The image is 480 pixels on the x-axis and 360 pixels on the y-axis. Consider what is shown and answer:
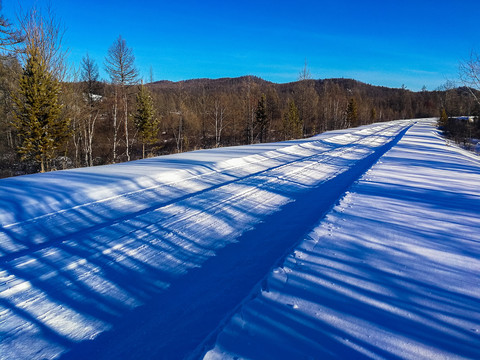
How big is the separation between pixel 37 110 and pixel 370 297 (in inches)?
743

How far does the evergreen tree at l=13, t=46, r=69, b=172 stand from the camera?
15031 mm

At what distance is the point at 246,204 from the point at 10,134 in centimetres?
3593

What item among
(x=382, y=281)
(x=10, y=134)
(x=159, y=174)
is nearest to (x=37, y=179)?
(x=159, y=174)

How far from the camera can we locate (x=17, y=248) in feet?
12.4

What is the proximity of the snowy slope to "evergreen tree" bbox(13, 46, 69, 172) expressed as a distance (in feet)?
57.7

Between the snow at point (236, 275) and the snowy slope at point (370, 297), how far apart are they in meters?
0.01

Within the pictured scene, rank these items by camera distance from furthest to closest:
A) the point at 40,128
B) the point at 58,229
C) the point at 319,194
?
1. the point at 40,128
2. the point at 319,194
3. the point at 58,229

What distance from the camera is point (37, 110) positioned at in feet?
50.8

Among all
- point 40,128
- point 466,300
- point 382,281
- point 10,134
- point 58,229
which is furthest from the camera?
point 10,134

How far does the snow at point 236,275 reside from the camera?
2141 mm

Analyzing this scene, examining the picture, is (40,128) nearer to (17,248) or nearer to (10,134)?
(17,248)

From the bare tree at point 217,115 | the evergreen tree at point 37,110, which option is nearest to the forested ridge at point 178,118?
the bare tree at point 217,115

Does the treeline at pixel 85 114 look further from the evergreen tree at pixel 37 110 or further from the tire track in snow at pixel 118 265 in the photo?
the tire track in snow at pixel 118 265

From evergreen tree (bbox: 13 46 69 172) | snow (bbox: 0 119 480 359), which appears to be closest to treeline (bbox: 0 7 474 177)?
evergreen tree (bbox: 13 46 69 172)
